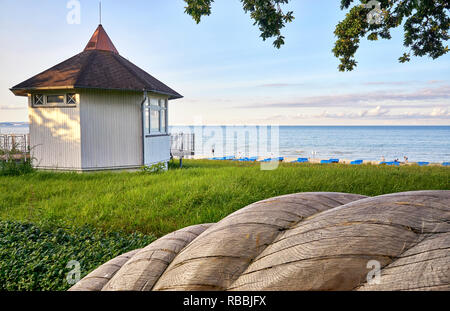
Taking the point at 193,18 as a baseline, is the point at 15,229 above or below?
below

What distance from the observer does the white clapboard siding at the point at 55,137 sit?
574 inches

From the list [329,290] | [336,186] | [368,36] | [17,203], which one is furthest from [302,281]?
[368,36]

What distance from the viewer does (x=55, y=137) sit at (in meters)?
14.9

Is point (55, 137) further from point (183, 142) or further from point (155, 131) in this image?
point (183, 142)

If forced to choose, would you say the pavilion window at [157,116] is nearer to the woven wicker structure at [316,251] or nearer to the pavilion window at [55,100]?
the pavilion window at [55,100]

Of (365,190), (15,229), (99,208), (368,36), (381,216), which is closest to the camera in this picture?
(381,216)

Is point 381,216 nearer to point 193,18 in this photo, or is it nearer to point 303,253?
point 303,253

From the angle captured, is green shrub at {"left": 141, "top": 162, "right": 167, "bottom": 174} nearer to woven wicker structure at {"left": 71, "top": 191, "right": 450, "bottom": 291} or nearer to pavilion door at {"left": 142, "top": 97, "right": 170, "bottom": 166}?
pavilion door at {"left": 142, "top": 97, "right": 170, "bottom": 166}

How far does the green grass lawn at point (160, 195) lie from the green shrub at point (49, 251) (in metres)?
0.43

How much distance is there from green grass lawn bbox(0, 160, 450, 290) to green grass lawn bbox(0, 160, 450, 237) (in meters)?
0.02

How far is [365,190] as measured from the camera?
8.36 metres

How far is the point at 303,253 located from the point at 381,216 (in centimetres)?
20

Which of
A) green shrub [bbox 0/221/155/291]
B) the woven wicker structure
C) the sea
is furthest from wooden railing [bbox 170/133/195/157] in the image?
the woven wicker structure

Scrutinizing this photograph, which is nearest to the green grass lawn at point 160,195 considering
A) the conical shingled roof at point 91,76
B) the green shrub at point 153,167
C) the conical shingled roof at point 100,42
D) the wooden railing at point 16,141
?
the green shrub at point 153,167
